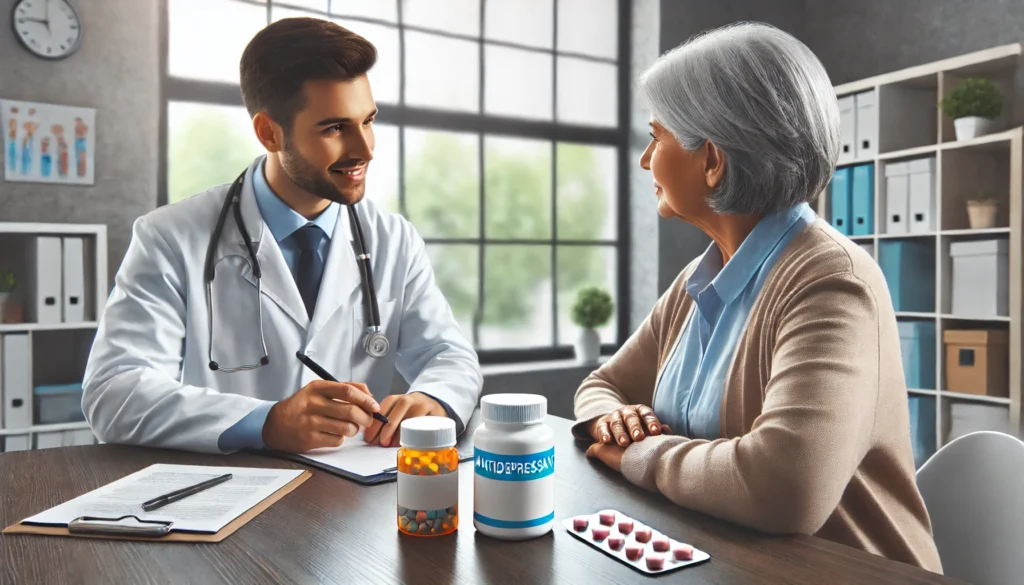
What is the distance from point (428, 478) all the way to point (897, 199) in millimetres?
3224

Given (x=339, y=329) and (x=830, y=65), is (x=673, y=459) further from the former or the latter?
(x=830, y=65)

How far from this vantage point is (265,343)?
5.34 feet

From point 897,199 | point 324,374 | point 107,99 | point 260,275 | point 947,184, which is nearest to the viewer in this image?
point 324,374

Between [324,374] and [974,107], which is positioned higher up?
[974,107]

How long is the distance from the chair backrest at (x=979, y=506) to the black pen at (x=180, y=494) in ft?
3.51

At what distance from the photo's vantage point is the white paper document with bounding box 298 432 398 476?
45.3 inches

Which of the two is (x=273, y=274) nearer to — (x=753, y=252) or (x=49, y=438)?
(x=753, y=252)

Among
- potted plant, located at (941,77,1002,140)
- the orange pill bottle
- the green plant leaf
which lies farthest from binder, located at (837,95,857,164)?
the orange pill bottle

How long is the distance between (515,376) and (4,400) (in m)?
2.02

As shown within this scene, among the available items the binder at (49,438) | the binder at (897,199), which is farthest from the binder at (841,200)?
the binder at (49,438)

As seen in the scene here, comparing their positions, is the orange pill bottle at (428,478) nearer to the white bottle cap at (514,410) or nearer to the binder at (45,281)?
the white bottle cap at (514,410)

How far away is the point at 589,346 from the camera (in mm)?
3879

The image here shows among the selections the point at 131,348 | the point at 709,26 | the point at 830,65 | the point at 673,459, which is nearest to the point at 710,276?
the point at 673,459

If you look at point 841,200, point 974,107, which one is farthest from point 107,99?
point 974,107
